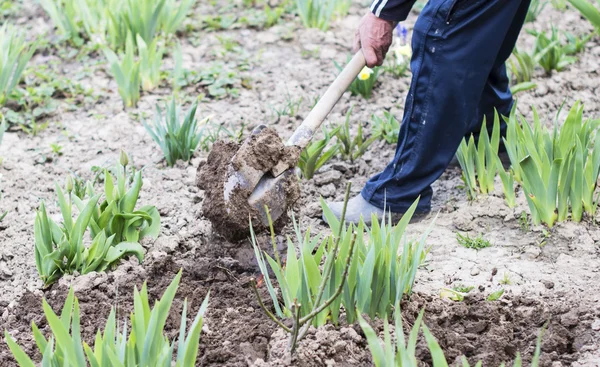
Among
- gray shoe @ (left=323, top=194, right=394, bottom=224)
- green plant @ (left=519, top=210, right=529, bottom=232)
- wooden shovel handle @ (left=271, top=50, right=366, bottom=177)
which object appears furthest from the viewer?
gray shoe @ (left=323, top=194, right=394, bottom=224)

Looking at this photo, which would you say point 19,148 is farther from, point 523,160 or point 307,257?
point 523,160

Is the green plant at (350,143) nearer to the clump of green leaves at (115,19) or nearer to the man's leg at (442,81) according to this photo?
the man's leg at (442,81)

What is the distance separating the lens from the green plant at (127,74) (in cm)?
364

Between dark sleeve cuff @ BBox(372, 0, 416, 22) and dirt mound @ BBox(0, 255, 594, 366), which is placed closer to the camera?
dirt mound @ BBox(0, 255, 594, 366)

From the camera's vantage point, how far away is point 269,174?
2590 millimetres

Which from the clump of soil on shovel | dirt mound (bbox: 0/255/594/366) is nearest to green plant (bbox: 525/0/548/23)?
the clump of soil on shovel

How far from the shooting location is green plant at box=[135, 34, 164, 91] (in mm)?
3786

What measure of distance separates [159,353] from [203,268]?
0.71 m

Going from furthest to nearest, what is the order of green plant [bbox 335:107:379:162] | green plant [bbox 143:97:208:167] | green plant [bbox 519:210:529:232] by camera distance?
green plant [bbox 335:107:379:162] < green plant [bbox 143:97:208:167] < green plant [bbox 519:210:529:232]

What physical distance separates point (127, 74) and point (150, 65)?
21 cm

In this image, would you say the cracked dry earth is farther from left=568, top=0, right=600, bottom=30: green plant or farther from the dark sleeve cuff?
the dark sleeve cuff

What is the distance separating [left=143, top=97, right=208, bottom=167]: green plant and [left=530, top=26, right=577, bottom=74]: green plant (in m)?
1.79

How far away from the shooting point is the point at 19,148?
139 inches

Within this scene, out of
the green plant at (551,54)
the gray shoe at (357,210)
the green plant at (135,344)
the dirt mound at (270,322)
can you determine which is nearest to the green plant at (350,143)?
the gray shoe at (357,210)
